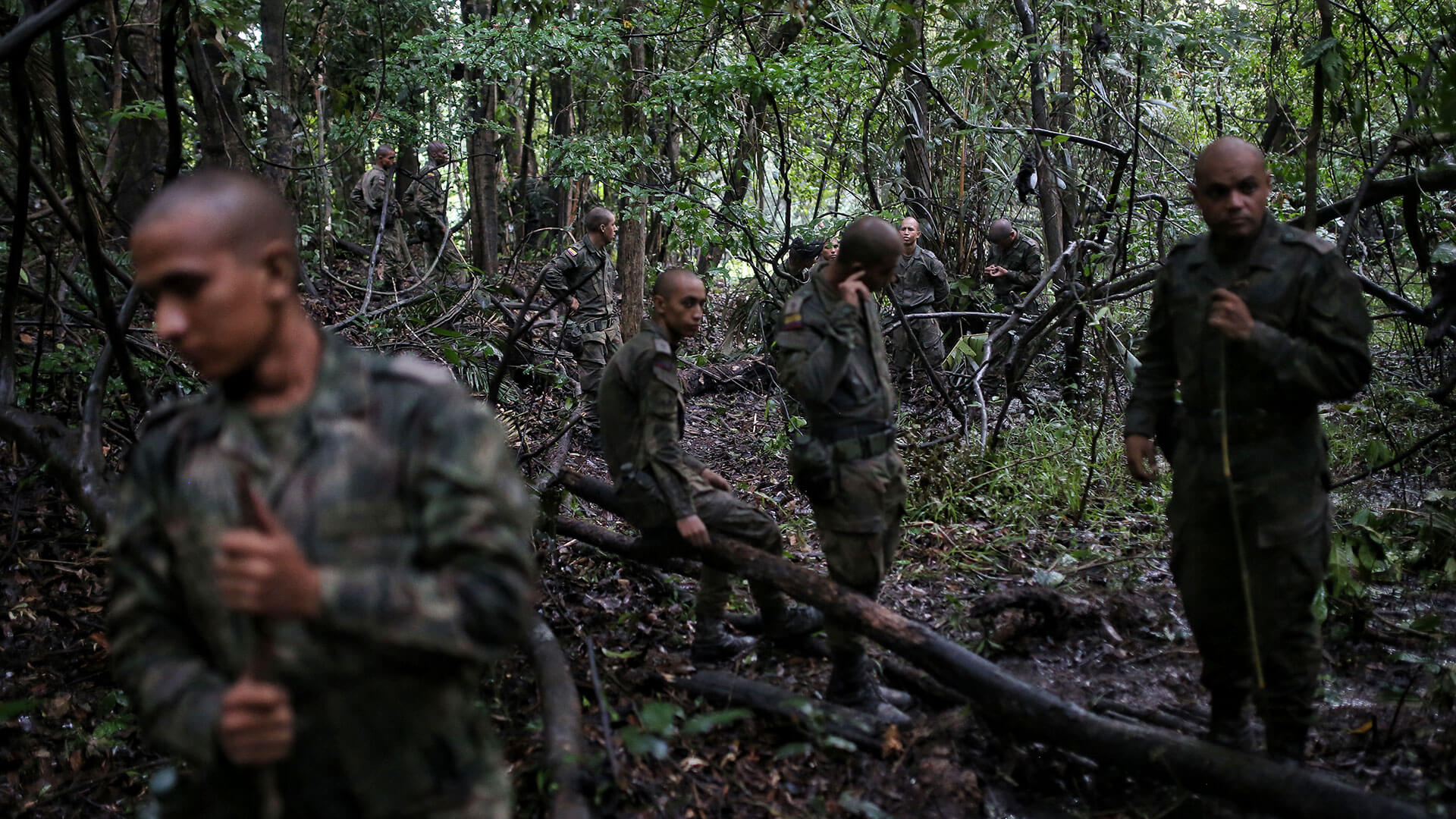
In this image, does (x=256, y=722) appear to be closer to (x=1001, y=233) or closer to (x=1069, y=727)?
(x=1069, y=727)

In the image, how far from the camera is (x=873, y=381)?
4.20 metres

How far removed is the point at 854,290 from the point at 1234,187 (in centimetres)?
144

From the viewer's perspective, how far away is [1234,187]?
3.25 meters

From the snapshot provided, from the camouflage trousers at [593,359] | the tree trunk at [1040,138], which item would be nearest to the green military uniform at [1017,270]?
the tree trunk at [1040,138]

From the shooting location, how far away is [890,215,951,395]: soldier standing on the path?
34.4 ft

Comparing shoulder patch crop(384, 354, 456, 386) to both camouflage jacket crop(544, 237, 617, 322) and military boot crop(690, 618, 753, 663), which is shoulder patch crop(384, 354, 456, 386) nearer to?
military boot crop(690, 618, 753, 663)

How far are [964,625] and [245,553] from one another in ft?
13.7

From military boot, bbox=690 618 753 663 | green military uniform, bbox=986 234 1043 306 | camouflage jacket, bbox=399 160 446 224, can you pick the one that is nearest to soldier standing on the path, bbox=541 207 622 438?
green military uniform, bbox=986 234 1043 306

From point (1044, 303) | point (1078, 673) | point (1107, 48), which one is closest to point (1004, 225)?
point (1044, 303)

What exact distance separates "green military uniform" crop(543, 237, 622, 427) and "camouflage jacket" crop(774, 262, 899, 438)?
4684 mm

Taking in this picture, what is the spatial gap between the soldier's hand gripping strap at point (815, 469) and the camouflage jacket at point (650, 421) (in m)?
0.54

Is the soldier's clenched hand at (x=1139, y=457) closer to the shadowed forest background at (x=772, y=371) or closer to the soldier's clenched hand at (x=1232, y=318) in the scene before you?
the soldier's clenched hand at (x=1232, y=318)

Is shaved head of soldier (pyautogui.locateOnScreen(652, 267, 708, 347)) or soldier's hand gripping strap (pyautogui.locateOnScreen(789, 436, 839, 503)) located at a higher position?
shaved head of soldier (pyautogui.locateOnScreen(652, 267, 708, 347))

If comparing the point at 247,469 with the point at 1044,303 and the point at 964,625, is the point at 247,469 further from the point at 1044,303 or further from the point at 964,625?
the point at 1044,303
